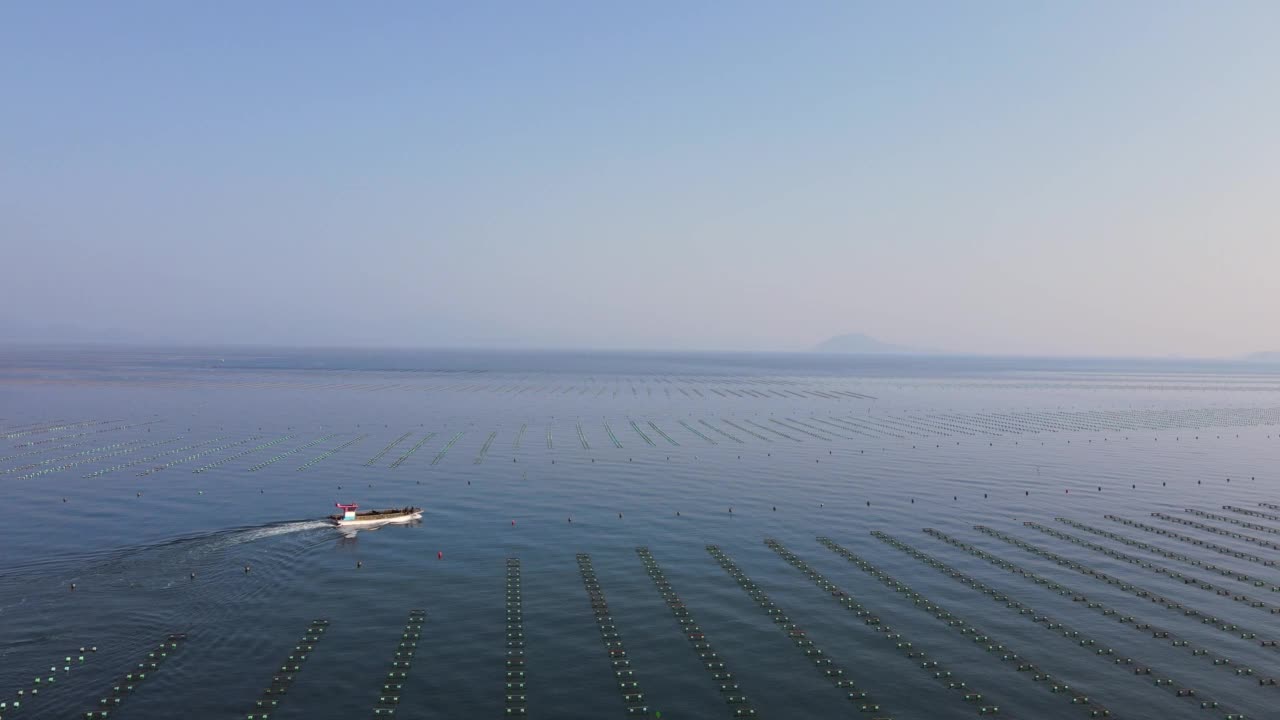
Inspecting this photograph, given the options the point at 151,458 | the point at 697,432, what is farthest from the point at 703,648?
the point at 697,432

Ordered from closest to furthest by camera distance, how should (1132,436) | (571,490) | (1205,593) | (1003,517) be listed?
(1205,593) → (1003,517) → (571,490) → (1132,436)

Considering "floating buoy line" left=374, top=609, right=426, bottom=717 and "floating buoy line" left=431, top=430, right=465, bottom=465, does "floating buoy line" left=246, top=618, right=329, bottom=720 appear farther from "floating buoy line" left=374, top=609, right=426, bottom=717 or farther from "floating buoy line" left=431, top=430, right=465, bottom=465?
"floating buoy line" left=431, top=430, right=465, bottom=465

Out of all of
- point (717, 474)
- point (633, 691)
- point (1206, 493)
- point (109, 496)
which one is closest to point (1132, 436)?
point (1206, 493)

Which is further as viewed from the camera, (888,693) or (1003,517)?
(1003,517)

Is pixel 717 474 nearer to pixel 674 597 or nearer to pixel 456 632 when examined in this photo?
pixel 674 597

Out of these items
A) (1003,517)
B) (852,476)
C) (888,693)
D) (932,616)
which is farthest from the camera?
(852,476)

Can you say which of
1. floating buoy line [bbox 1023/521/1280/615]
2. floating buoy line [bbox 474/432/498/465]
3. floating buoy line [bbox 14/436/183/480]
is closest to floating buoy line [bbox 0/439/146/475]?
floating buoy line [bbox 14/436/183/480]
